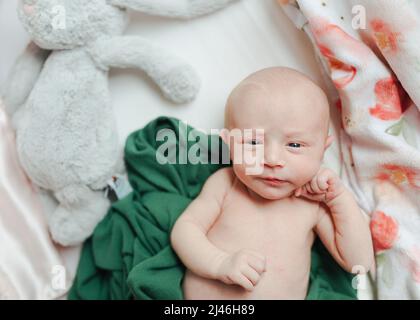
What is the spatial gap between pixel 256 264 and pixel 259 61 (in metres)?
0.46

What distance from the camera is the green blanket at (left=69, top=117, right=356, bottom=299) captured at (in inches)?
41.9

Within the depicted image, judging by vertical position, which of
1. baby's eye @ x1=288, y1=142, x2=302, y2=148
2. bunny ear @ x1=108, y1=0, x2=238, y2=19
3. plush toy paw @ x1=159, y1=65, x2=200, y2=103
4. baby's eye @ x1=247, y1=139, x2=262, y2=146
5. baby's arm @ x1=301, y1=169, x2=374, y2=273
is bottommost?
baby's arm @ x1=301, y1=169, x2=374, y2=273

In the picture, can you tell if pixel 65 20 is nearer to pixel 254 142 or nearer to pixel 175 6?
pixel 175 6

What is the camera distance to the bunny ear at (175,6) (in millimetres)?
1022

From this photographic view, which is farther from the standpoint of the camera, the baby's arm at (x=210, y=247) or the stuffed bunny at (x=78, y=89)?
the stuffed bunny at (x=78, y=89)

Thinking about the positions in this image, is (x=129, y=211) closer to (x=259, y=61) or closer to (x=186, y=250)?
(x=186, y=250)

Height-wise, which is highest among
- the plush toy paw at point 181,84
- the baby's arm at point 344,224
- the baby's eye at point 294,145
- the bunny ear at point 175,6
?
the bunny ear at point 175,6

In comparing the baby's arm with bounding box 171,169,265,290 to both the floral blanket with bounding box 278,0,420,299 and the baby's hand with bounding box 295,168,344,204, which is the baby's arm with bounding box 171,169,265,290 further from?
the floral blanket with bounding box 278,0,420,299

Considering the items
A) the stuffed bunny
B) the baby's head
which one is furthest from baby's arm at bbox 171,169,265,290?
the stuffed bunny

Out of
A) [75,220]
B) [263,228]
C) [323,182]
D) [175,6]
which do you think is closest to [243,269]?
[263,228]

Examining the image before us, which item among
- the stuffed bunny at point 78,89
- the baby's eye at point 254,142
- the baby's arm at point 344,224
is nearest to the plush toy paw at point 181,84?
the stuffed bunny at point 78,89

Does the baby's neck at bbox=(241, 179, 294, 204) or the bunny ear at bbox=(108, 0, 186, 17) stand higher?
the bunny ear at bbox=(108, 0, 186, 17)

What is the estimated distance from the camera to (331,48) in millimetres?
997

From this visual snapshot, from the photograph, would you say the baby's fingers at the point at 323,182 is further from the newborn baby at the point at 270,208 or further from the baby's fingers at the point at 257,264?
the baby's fingers at the point at 257,264
